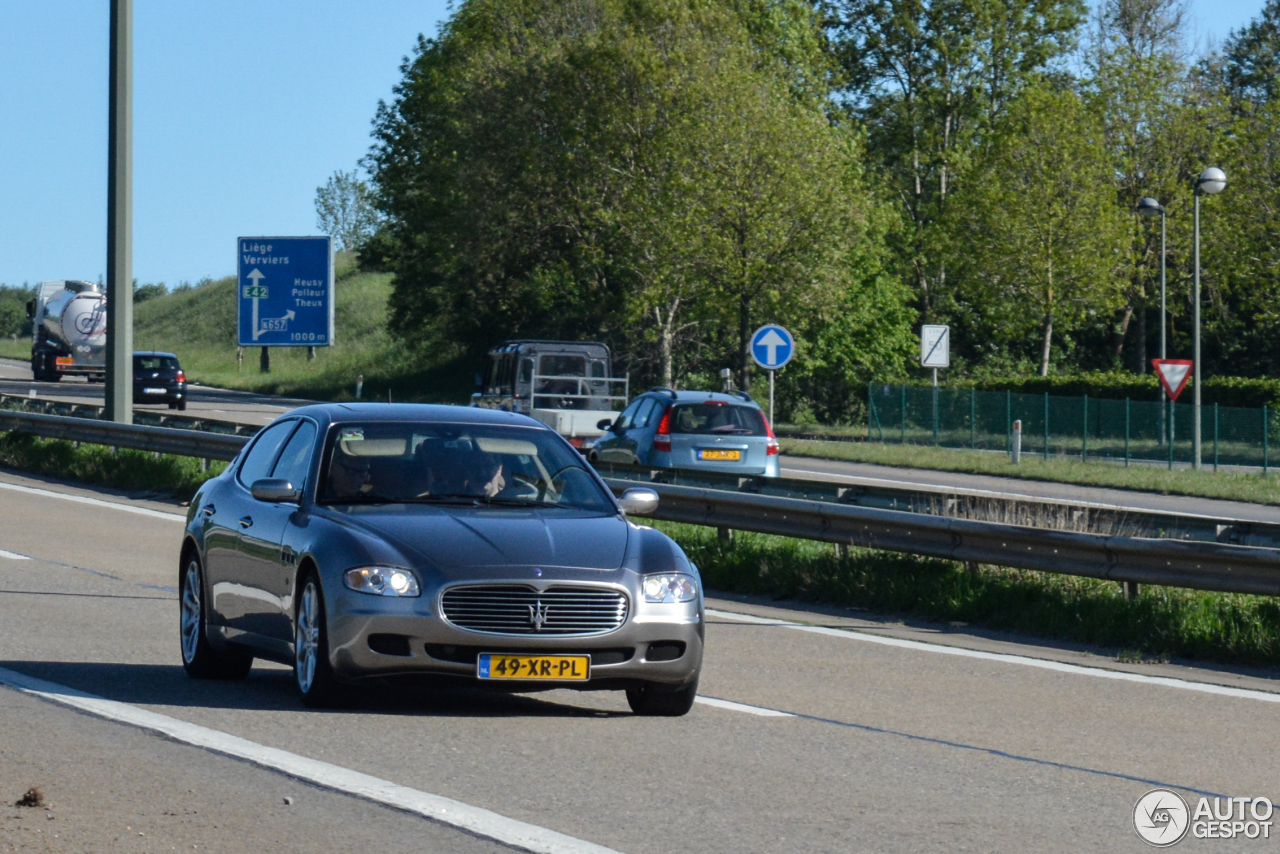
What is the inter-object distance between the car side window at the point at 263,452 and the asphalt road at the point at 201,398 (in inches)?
1448

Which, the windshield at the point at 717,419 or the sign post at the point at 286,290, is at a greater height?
the sign post at the point at 286,290

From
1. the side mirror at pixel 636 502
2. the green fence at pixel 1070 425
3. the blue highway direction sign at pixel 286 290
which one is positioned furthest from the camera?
the green fence at pixel 1070 425

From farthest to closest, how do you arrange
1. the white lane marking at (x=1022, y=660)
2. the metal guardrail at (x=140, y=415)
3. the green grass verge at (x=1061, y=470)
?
the green grass verge at (x=1061, y=470) → the metal guardrail at (x=140, y=415) → the white lane marking at (x=1022, y=660)

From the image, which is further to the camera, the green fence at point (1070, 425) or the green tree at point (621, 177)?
the green tree at point (621, 177)

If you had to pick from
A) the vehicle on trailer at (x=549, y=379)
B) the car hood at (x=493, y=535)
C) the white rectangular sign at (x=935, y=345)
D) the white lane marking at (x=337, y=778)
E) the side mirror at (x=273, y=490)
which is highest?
the white rectangular sign at (x=935, y=345)

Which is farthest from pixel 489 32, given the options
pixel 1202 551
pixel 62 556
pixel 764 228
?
pixel 1202 551

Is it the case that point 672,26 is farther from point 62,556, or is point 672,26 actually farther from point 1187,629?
point 1187,629

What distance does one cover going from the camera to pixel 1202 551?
11.7 m

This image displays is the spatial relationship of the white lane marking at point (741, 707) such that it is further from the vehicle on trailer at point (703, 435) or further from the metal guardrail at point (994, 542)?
the vehicle on trailer at point (703, 435)

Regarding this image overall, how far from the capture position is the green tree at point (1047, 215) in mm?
56062

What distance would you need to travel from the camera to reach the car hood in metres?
8.20

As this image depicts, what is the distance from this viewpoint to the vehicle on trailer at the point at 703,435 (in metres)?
24.1

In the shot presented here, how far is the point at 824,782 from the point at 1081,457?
1459 inches

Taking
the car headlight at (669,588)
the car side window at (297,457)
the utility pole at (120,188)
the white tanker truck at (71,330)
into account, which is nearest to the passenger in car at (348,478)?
the car side window at (297,457)
